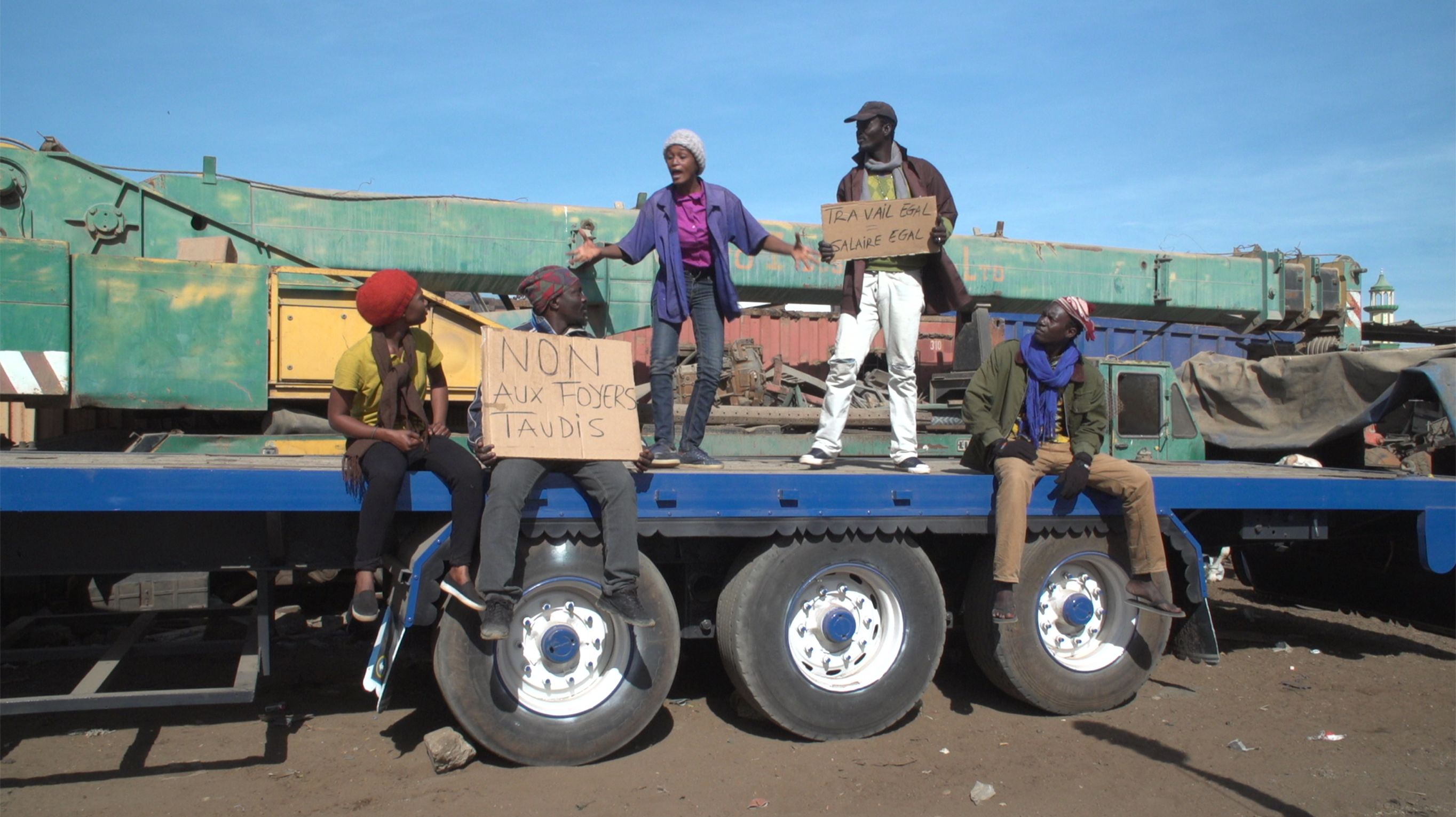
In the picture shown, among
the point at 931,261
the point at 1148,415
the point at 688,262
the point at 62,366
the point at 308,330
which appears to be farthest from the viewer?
the point at 1148,415

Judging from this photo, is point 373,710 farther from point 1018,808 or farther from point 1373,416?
point 1373,416

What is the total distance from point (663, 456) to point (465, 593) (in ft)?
4.32

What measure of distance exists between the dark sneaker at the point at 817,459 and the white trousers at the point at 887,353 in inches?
1.0

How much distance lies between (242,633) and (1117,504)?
546cm

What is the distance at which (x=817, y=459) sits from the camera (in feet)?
18.5

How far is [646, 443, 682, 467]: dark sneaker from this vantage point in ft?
16.4

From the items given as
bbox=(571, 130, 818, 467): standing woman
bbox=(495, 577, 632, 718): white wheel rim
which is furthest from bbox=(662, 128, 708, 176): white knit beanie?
bbox=(495, 577, 632, 718): white wheel rim

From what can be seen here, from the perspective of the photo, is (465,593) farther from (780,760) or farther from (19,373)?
(19,373)

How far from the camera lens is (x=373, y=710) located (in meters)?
5.49

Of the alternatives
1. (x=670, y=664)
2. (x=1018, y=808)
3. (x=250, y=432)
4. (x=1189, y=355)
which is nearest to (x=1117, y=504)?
(x=1018, y=808)

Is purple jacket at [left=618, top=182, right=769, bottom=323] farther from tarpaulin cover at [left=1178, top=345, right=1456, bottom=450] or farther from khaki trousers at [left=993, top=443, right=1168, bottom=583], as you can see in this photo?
tarpaulin cover at [left=1178, top=345, right=1456, bottom=450]

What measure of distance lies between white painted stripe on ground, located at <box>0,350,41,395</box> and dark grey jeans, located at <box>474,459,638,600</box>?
2653 mm

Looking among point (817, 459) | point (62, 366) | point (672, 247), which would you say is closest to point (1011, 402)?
point (817, 459)

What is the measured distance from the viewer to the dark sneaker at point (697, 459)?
534cm
